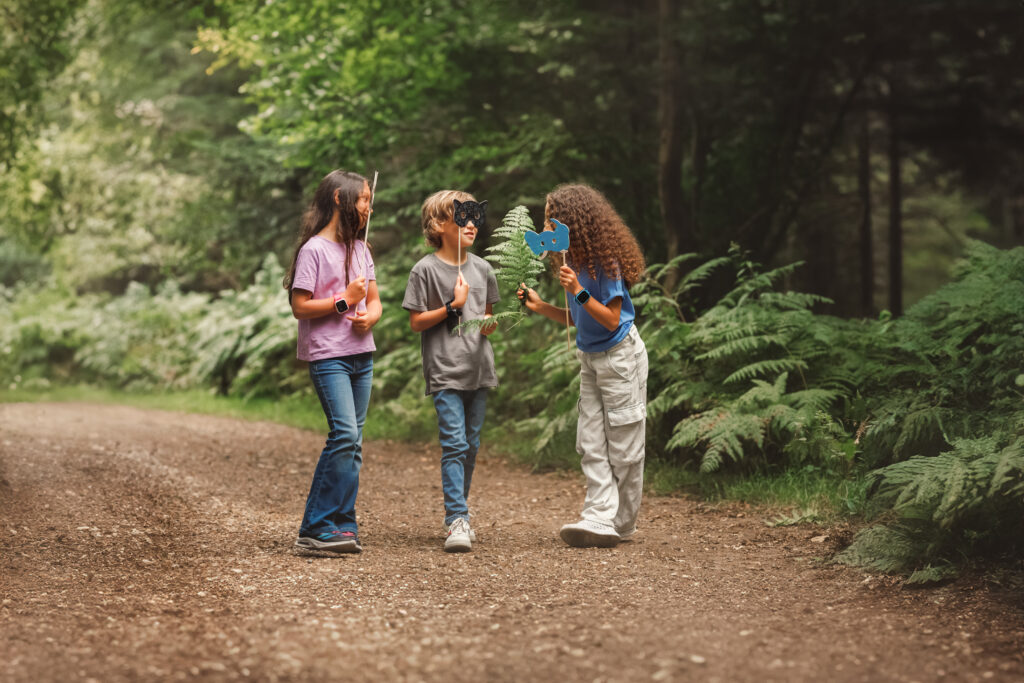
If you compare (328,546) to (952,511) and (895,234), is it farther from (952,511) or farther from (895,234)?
(895,234)

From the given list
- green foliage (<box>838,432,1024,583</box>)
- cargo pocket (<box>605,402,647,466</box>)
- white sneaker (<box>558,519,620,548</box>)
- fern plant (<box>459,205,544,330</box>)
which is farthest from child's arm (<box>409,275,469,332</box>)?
green foliage (<box>838,432,1024,583</box>)

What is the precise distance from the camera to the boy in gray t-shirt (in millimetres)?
5461

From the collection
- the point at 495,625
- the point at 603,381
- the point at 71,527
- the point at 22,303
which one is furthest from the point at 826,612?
the point at 22,303

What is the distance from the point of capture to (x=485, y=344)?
562cm

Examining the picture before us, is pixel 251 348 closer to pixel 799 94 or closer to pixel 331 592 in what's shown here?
pixel 799 94

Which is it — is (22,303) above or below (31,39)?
below

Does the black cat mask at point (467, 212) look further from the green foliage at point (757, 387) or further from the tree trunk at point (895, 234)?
the tree trunk at point (895, 234)

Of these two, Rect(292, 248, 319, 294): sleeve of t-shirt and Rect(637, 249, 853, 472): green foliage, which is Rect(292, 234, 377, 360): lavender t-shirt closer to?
Rect(292, 248, 319, 294): sleeve of t-shirt

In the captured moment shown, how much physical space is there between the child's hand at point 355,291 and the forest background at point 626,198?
780mm

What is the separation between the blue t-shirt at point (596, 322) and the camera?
5402 millimetres

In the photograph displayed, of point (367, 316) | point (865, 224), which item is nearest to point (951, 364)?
point (367, 316)

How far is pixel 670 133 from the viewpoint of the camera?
9.93 m

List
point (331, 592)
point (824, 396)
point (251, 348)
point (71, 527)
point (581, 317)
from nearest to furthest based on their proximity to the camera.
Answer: point (331, 592) → point (581, 317) → point (71, 527) → point (824, 396) → point (251, 348)

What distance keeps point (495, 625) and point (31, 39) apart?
10.7 m
